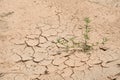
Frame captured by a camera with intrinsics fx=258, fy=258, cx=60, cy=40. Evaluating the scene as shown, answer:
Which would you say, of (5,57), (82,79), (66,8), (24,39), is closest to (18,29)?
(24,39)

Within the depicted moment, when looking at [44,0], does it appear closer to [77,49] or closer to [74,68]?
[77,49]

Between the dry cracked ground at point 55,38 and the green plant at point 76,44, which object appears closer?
the dry cracked ground at point 55,38

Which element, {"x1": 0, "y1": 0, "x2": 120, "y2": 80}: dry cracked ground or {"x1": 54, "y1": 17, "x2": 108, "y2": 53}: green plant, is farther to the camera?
{"x1": 54, "y1": 17, "x2": 108, "y2": 53}: green plant

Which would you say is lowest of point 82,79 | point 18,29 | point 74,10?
point 82,79

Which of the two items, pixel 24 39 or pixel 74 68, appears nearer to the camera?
pixel 74 68

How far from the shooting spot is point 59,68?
293cm

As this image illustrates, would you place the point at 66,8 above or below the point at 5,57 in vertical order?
above

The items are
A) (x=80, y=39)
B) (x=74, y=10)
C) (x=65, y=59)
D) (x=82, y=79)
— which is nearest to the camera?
(x=82, y=79)

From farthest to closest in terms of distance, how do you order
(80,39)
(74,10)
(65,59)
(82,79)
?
(74,10)
(80,39)
(65,59)
(82,79)

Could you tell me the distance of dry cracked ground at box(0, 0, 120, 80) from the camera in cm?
289

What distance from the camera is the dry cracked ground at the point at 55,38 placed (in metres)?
2.89

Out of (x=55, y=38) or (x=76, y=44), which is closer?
(x=76, y=44)

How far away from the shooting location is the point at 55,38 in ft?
10.9

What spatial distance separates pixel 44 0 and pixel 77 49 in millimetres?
1165
